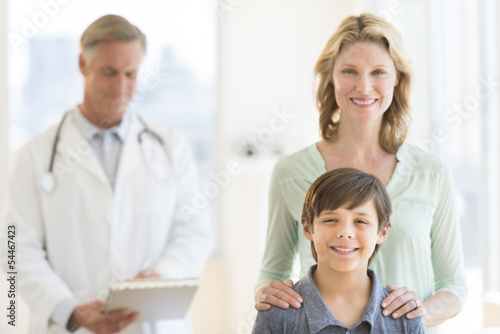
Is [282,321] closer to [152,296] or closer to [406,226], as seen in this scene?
[406,226]

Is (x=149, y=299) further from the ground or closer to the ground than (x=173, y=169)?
closer to the ground

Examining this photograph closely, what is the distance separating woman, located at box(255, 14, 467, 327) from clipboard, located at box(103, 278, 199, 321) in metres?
0.24

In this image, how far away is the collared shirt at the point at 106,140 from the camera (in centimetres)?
184

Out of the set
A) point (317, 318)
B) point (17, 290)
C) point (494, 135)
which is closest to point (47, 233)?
point (17, 290)

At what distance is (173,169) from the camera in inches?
75.4

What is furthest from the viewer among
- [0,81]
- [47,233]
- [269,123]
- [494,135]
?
[269,123]

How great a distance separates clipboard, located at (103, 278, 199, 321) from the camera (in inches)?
60.1

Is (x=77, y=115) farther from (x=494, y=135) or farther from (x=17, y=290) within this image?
(x=494, y=135)

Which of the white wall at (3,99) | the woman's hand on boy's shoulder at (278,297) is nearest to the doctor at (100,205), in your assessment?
the woman's hand on boy's shoulder at (278,297)

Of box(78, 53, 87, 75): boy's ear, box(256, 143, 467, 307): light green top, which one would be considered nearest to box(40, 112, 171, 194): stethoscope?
box(78, 53, 87, 75): boy's ear

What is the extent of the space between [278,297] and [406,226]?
0.34 meters

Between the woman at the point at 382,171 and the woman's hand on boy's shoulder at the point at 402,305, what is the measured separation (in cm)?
4

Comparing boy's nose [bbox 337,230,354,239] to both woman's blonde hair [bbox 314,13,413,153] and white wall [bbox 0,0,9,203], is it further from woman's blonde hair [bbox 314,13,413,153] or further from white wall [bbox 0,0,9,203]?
white wall [bbox 0,0,9,203]

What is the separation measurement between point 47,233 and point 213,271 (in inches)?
86.5
